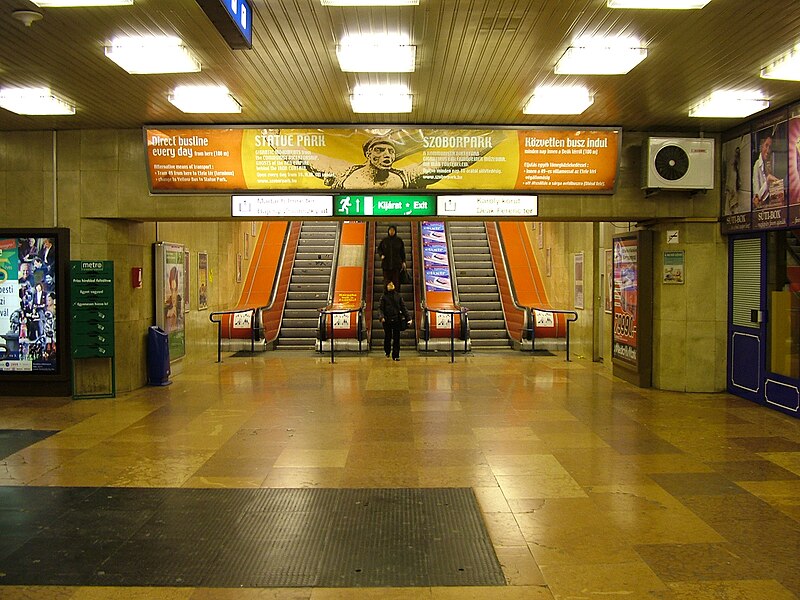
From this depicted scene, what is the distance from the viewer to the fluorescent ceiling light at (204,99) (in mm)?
7484

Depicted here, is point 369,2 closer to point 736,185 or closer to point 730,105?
point 730,105

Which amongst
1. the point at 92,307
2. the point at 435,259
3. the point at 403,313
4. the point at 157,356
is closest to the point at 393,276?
the point at 403,313

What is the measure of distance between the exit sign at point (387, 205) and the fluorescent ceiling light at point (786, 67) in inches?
157

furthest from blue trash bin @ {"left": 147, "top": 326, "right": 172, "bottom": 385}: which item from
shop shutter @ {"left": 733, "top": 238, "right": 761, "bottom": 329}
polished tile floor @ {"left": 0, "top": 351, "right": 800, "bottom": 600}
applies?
shop shutter @ {"left": 733, "top": 238, "right": 761, "bottom": 329}

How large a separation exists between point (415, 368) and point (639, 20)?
7.27m

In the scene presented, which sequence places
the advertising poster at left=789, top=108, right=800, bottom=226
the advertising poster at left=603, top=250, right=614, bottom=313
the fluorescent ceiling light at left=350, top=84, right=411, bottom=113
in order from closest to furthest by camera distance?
the fluorescent ceiling light at left=350, top=84, right=411, bottom=113
the advertising poster at left=789, top=108, right=800, bottom=226
the advertising poster at left=603, top=250, right=614, bottom=313

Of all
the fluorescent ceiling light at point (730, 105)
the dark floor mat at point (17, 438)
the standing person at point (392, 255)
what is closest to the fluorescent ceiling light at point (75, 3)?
the dark floor mat at point (17, 438)

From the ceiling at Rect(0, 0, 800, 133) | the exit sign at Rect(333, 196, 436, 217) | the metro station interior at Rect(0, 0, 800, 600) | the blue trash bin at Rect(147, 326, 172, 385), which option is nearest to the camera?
the metro station interior at Rect(0, 0, 800, 600)

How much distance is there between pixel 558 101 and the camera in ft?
26.2

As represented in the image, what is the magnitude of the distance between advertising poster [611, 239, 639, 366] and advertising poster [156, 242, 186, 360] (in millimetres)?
7032

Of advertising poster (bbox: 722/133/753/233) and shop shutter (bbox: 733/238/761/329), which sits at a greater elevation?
advertising poster (bbox: 722/133/753/233)

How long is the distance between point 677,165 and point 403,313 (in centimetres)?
568

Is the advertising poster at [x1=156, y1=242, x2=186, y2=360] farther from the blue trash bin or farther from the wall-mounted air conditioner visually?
the wall-mounted air conditioner

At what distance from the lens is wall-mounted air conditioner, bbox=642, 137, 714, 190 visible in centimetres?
897
